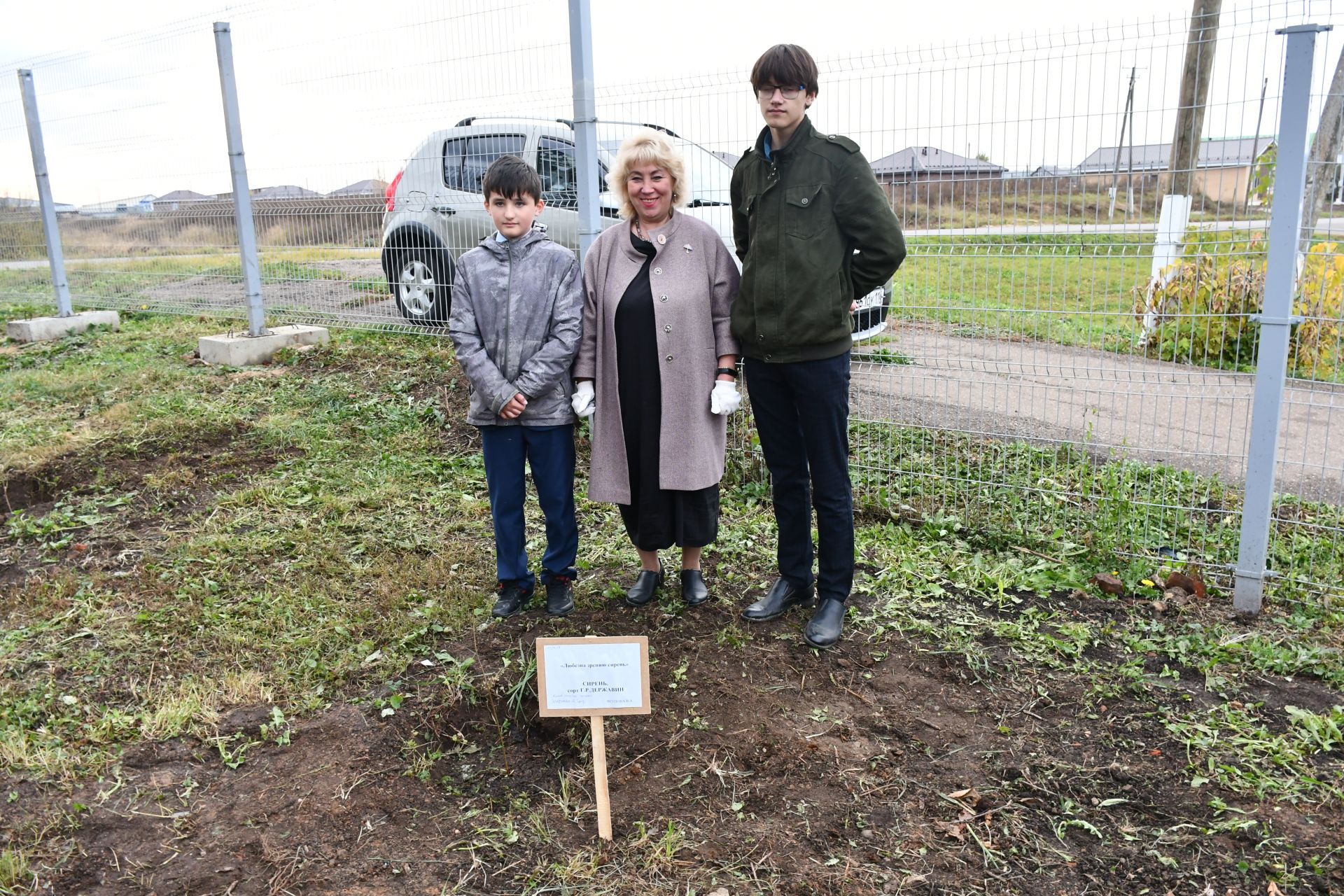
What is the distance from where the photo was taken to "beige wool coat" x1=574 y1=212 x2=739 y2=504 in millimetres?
3430

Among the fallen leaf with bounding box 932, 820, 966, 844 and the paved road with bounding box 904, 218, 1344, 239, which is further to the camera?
the paved road with bounding box 904, 218, 1344, 239

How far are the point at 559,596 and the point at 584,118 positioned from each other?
271 centimetres

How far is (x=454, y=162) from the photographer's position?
21.7ft

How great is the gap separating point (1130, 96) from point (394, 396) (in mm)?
4811

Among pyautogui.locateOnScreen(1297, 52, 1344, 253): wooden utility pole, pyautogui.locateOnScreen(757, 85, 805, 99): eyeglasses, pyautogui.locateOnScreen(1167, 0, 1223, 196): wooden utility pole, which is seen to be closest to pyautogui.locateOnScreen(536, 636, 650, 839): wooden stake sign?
pyautogui.locateOnScreen(757, 85, 805, 99): eyeglasses

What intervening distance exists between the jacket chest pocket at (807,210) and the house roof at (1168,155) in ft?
4.39

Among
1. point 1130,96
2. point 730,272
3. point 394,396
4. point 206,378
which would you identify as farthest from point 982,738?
point 206,378

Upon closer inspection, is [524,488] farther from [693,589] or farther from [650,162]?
[650,162]

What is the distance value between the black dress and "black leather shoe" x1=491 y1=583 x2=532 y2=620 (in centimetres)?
51

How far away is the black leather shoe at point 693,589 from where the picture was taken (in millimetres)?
3818

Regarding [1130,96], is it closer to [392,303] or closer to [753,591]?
[753,591]

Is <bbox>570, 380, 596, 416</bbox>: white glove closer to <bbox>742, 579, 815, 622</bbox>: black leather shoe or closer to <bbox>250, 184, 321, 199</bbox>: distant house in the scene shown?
<bbox>742, 579, 815, 622</bbox>: black leather shoe

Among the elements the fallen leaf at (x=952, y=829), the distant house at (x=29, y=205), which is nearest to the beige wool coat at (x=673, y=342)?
the fallen leaf at (x=952, y=829)

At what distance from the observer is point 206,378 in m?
7.54
